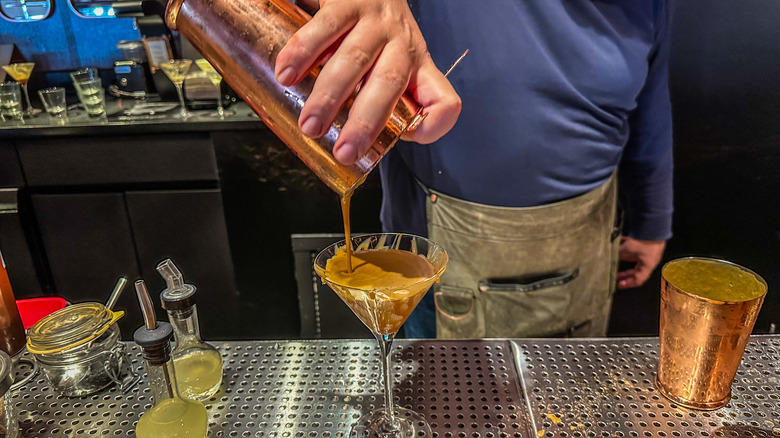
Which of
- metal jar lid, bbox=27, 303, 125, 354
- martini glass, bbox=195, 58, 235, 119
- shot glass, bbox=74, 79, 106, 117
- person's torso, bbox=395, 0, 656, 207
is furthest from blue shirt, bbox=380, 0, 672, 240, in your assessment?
shot glass, bbox=74, 79, 106, 117

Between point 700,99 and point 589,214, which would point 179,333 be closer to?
point 589,214

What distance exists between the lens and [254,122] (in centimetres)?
245

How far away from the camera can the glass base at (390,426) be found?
918mm

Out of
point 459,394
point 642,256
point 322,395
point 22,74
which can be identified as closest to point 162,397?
point 322,395

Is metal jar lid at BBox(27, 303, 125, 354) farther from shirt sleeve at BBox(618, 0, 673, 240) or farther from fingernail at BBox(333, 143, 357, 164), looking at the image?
shirt sleeve at BBox(618, 0, 673, 240)

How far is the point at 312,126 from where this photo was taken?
74 cm

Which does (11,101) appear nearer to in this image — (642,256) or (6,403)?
(6,403)

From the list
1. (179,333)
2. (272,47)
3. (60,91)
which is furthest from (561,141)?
(60,91)

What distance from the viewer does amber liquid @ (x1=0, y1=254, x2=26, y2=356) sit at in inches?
40.5

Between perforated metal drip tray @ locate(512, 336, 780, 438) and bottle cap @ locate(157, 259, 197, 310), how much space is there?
64 cm

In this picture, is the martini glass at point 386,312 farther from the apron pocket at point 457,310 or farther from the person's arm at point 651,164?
the person's arm at point 651,164

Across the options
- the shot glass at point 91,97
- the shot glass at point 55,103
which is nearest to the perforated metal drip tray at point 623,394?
the shot glass at point 91,97

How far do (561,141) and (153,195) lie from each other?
79.5 inches

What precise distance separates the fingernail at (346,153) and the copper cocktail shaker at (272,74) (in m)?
0.07
